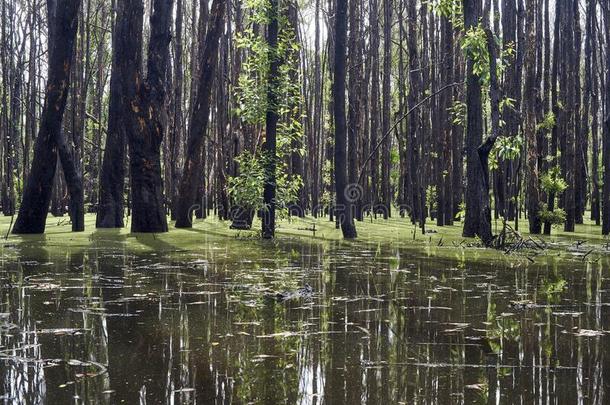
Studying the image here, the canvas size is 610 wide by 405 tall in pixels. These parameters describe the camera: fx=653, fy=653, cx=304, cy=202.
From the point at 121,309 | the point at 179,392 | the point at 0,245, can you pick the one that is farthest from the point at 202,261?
the point at 179,392

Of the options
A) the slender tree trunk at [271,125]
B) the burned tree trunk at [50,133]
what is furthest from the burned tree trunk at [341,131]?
the burned tree trunk at [50,133]

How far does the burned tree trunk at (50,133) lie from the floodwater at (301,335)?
545cm

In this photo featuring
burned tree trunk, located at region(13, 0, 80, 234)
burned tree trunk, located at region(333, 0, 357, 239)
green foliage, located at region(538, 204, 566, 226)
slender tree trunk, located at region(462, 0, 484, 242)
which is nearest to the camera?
slender tree trunk, located at region(462, 0, 484, 242)

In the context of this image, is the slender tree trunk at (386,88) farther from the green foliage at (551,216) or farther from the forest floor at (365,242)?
the forest floor at (365,242)

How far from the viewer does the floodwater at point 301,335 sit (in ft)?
8.64

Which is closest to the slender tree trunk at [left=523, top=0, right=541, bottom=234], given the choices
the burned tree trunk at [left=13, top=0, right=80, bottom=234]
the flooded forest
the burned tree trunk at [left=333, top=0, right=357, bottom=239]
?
the flooded forest

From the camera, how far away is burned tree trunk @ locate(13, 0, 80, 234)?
11.8 meters

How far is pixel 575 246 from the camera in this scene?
10.4 meters

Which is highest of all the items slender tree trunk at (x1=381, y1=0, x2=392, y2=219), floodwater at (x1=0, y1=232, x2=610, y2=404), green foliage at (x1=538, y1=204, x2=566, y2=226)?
slender tree trunk at (x1=381, y1=0, x2=392, y2=219)

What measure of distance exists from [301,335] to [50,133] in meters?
9.69

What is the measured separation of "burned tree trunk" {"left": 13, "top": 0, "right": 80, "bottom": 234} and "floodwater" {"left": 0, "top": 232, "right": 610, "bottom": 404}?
17.9 feet

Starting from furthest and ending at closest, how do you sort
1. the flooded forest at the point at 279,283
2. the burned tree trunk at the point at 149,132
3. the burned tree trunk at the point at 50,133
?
the burned tree trunk at the point at 149,132 < the burned tree trunk at the point at 50,133 < the flooded forest at the point at 279,283

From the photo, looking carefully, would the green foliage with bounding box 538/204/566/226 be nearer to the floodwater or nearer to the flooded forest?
the flooded forest

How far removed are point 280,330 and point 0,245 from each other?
7175 mm
